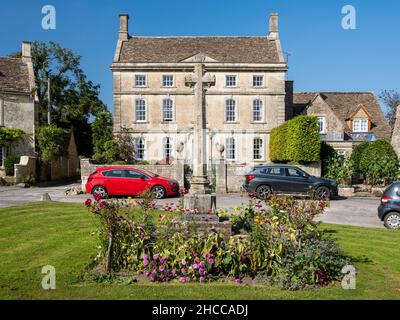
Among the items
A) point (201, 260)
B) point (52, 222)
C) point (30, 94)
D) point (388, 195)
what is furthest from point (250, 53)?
point (201, 260)

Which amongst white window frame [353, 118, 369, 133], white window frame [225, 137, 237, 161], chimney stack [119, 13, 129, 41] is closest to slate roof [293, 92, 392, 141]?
white window frame [353, 118, 369, 133]

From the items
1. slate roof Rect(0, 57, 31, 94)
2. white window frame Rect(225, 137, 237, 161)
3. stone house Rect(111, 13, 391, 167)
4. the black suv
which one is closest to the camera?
the black suv

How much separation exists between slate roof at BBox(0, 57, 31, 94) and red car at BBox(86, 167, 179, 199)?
16.6 metres

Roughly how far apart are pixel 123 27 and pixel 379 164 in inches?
1059

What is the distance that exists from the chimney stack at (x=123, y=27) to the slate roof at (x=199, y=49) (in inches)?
22.4

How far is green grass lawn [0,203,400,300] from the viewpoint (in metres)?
6.86

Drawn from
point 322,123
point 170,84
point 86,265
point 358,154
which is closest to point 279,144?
point 358,154

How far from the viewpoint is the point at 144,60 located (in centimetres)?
3750

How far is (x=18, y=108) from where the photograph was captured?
32500mm

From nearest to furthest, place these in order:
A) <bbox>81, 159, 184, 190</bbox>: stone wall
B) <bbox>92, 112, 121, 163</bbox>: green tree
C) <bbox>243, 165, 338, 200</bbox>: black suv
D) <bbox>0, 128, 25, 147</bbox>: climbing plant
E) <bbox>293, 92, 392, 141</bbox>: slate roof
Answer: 1. <bbox>243, 165, 338, 200</bbox>: black suv
2. <bbox>81, 159, 184, 190</bbox>: stone wall
3. <bbox>92, 112, 121, 163</bbox>: green tree
4. <bbox>0, 128, 25, 147</bbox>: climbing plant
5. <bbox>293, 92, 392, 141</bbox>: slate roof

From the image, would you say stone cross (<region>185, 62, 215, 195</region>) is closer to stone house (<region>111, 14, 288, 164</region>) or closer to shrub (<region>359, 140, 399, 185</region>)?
shrub (<region>359, 140, 399, 185</region>)

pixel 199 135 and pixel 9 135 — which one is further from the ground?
pixel 9 135

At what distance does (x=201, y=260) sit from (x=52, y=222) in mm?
6538

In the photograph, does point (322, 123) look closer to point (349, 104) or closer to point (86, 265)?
point (349, 104)
